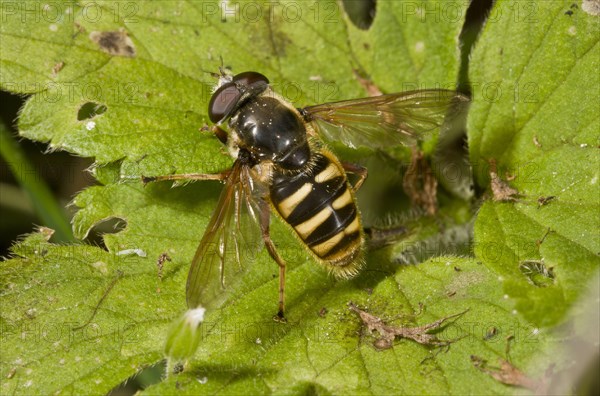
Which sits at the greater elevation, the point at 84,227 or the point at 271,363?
the point at 84,227

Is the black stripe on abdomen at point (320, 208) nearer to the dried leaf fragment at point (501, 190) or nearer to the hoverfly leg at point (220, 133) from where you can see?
the hoverfly leg at point (220, 133)

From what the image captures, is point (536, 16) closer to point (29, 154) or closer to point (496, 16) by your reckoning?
point (496, 16)

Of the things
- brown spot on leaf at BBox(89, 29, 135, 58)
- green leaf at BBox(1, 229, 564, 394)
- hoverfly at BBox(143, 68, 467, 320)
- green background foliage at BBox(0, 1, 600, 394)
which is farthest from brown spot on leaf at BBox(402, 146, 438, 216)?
brown spot on leaf at BBox(89, 29, 135, 58)

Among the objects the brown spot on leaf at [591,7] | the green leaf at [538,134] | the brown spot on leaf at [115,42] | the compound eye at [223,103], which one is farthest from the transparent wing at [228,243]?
the brown spot on leaf at [591,7]

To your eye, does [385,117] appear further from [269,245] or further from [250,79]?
[269,245]

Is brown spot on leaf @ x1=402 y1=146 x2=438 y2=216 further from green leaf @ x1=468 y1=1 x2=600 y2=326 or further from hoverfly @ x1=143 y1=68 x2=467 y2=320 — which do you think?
hoverfly @ x1=143 y1=68 x2=467 y2=320

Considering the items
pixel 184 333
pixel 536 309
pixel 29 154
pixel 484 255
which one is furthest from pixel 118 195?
pixel 536 309
